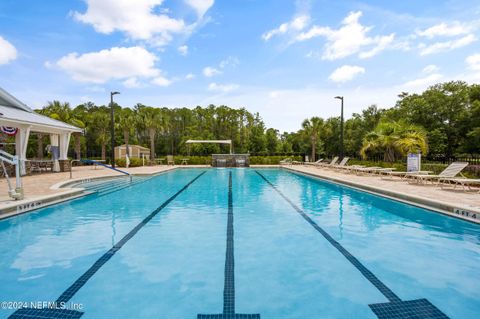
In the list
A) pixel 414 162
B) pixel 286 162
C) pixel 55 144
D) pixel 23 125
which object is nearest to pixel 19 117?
pixel 23 125

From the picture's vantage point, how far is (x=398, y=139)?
18.7m

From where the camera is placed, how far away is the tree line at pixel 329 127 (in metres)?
21.3

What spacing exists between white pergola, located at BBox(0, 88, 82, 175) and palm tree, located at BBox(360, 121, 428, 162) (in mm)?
21739

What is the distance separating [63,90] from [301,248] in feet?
120

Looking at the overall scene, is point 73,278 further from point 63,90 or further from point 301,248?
point 63,90

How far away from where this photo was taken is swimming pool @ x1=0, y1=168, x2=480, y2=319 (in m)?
3.04

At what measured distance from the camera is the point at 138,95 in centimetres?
3378

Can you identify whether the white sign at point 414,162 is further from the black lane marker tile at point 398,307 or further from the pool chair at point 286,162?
the pool chair at point 286,162

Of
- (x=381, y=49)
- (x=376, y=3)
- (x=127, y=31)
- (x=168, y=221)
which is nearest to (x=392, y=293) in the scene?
(x=168, y=221)

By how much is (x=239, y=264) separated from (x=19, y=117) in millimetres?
16219

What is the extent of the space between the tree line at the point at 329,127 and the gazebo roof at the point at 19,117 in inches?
375

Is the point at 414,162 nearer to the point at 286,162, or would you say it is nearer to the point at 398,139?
the point at 398,139

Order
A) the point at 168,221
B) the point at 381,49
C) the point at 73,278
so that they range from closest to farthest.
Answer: the point at 73,278 → the point at 168,221 → the point at 381,49

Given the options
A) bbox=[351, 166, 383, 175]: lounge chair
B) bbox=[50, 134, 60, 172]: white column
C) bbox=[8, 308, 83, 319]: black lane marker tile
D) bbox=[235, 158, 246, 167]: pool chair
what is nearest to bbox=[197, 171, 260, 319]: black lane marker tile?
bbox=[8, 308, 83, 319]: black lane marker tile
